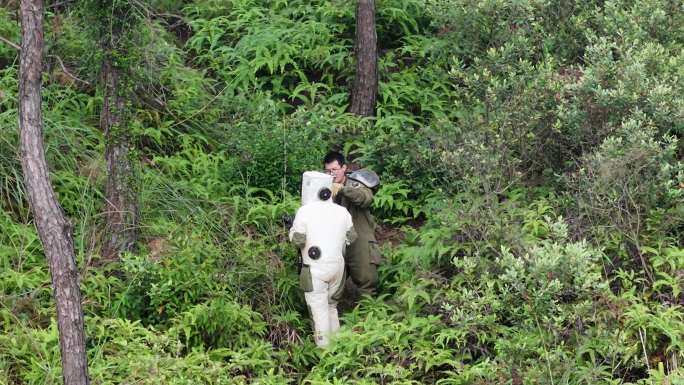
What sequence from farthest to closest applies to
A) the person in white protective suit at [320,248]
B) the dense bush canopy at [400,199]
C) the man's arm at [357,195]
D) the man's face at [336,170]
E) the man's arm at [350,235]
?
the man's face at [336,170] → the man's arm at [357,195] → the man's arm at [350,235] → the person in white protective suit at [320,248] → the dense bush canopy at [400,199]

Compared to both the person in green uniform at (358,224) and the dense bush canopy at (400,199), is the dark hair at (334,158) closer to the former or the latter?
the person in green uniform at (358,224)

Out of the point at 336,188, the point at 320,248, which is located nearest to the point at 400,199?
the point at 336,188

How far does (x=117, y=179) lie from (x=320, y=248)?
229 centimetres

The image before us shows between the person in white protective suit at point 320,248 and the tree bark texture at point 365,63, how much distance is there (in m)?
3.76

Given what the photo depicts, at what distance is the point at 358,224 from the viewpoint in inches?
458

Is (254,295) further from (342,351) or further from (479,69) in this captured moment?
(479,69)

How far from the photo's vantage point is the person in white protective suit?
10992 millimetres

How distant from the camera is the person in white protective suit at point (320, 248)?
36.1ft

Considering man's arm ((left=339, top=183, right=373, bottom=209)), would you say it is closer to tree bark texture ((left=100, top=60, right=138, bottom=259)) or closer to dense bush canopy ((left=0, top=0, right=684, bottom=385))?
dense bush canopy ((left=0, top=0, right=684, bottom=385))

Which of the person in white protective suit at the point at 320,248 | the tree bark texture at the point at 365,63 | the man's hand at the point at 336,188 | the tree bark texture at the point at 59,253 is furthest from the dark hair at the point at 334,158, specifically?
the tree bark texture at the point at 59,253

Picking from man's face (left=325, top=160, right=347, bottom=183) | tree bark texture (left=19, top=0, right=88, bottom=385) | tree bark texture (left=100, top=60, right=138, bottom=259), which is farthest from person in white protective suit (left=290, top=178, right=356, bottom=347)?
tree bark texture (left=19, top=0, right=88, bottom=385)

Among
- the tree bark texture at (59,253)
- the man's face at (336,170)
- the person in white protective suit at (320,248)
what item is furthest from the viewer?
the man's face at (336,170)

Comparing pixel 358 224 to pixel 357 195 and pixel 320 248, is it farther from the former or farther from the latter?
pixel 320 248

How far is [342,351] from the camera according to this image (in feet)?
34.8
